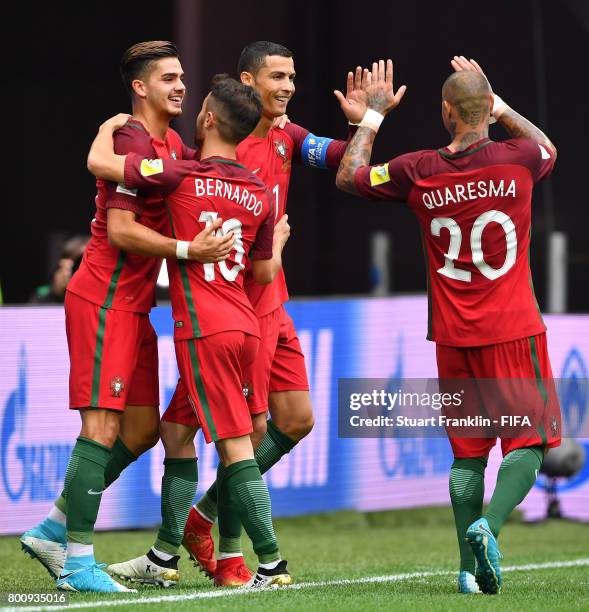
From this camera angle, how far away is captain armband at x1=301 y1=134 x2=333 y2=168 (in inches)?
276

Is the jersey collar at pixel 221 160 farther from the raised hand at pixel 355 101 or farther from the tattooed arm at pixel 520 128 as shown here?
the tattooed arm at pixel 520 128

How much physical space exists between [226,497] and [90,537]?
0.77m

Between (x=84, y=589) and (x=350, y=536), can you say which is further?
(x=350, y=536)

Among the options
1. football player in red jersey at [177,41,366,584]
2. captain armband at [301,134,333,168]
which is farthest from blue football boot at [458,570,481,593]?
captain armband at [301,134,333,168]

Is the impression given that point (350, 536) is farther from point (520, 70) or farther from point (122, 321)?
point (520, 70)

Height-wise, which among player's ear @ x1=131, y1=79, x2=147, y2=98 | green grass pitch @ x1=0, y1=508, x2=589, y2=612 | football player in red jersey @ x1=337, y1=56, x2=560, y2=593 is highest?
player's ear @ x1=131, y1=79, x2=147, y2=98

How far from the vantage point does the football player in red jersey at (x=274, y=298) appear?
673cm

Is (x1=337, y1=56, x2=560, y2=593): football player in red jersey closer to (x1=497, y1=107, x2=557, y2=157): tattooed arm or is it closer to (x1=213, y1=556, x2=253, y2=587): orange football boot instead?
(x1=497, y1=107, x2=557, y2=157): tattooed arm

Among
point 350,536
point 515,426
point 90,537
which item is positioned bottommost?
point 350,536

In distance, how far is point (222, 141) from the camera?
6.11 meters

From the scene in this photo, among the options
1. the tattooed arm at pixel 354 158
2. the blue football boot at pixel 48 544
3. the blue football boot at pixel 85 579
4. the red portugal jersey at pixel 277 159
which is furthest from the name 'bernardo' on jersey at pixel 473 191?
the blue football boot at pixel 48 544

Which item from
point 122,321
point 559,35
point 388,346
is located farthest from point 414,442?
point 559,35

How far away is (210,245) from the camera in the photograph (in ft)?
19.3

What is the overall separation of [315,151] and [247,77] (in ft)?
1.62
